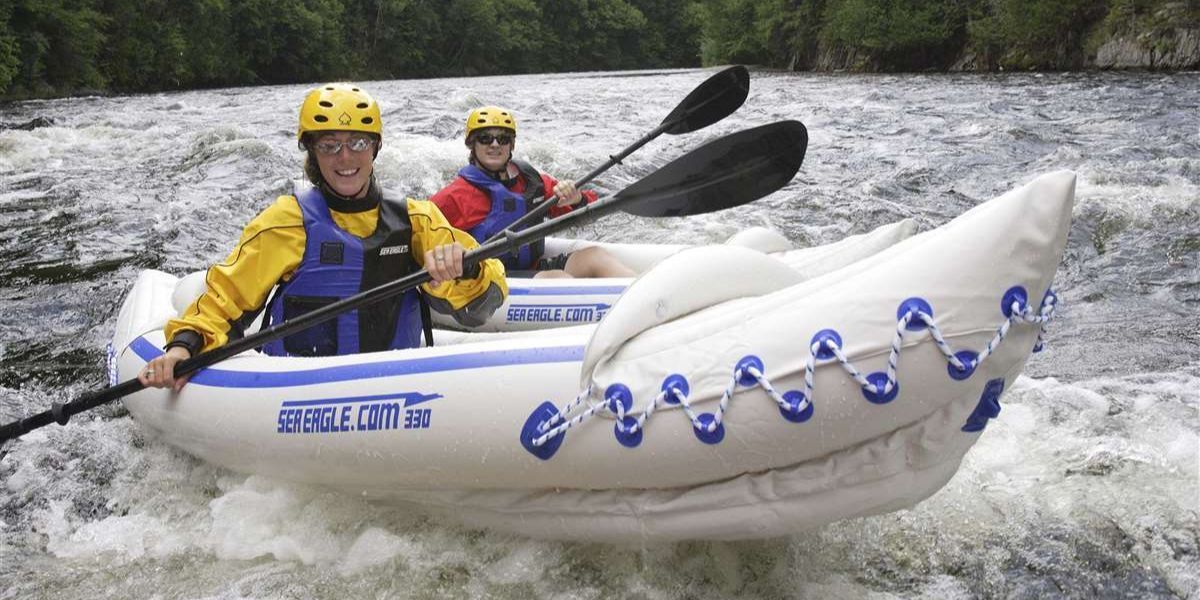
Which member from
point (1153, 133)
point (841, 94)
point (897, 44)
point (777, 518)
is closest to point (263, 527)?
point (777, 518)

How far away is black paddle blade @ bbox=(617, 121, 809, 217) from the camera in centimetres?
280

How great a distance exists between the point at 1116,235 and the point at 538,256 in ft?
11.3

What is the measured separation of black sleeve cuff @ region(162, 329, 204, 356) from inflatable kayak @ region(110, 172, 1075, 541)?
197 millimetres

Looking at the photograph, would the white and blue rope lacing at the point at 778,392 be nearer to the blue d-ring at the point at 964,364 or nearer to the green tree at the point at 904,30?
the blue d-ring at the point at 964,364

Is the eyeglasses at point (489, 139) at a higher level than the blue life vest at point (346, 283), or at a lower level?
higher

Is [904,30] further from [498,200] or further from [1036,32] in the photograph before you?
[498,200]

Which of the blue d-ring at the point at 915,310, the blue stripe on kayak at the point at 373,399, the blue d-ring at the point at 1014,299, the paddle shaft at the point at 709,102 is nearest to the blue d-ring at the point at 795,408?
the blue d-ring at the point at 915,310

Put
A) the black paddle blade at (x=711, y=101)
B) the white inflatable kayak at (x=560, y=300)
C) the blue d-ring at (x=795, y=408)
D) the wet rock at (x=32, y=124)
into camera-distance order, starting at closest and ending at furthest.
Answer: the blue d-ring at (x=795, y=408) < the white inflatable kayak at (x=560, y=300) < the black paddle blade at (x=711, y=101) < the wet rock at (x=32, y=124)

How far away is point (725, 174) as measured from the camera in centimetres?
283

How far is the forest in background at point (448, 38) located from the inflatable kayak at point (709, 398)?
17.4 meters

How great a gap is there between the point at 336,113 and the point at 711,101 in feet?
7.01

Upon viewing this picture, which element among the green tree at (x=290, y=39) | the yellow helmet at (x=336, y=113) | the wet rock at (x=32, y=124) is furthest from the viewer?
the green tree at (x=290, y=39)

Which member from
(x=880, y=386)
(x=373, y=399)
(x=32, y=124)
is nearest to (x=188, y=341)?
(x=373, y=399)

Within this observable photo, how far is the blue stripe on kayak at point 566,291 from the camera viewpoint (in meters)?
4.04
